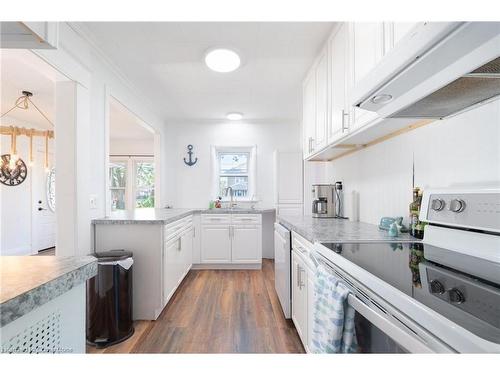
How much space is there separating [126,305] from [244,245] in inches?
79.4

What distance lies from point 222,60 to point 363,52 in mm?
1369

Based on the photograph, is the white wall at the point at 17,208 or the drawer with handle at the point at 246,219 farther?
the white wall at the point at 17,208

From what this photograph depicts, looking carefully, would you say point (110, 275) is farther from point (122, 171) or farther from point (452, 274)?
point (122, 171)

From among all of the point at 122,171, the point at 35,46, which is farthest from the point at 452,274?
the point at 122,171

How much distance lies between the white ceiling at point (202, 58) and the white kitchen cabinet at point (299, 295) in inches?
68.9

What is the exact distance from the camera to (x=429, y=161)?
1402 mm

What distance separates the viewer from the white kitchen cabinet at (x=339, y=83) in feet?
5.51

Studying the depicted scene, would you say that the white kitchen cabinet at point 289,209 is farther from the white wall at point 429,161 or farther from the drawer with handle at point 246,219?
the white wall at point 429,161

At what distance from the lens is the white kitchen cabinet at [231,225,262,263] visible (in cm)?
380

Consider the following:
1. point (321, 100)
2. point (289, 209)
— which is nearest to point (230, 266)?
point (289, 209)

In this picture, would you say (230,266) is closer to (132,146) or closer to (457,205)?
(457,205)

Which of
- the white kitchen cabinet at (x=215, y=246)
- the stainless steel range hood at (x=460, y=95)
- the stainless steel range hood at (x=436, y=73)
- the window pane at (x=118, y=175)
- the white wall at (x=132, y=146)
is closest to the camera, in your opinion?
the stainless steel range hood at (x=436, y=73)

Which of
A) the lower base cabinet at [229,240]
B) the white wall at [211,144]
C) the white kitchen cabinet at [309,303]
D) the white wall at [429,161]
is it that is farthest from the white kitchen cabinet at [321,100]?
the white wall at [211,144]
